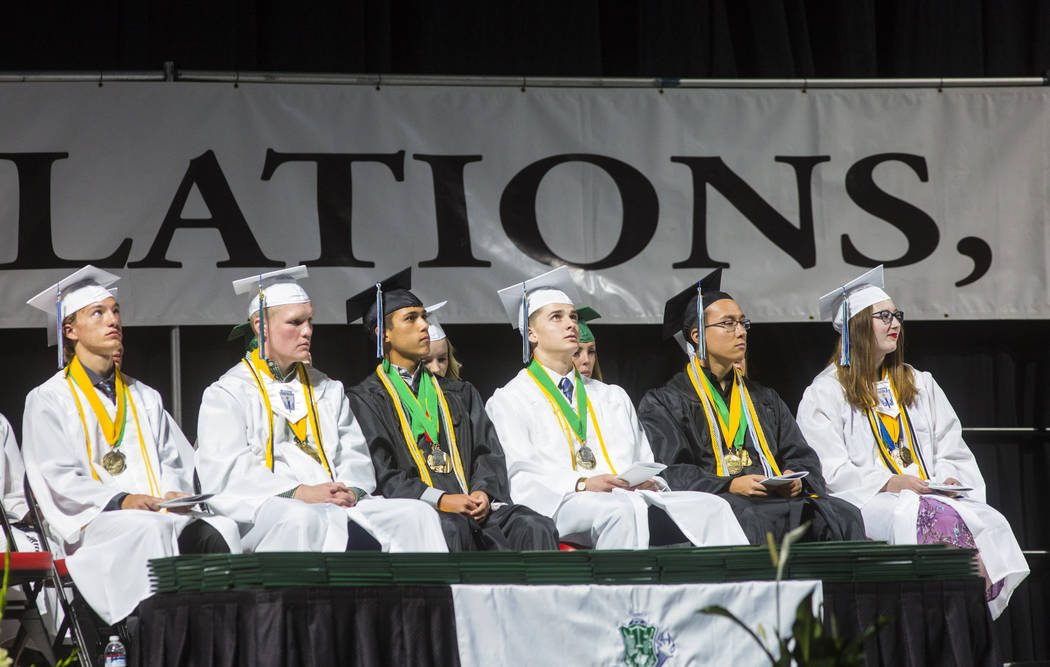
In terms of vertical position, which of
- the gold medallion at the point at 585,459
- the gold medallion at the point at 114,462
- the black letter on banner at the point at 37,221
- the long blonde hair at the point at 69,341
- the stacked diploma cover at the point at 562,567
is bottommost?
the stacked diploma cover at the point at 562,567

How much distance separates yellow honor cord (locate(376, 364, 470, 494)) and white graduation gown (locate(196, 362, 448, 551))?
0.52ft

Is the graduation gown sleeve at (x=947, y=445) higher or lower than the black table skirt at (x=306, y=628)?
higher

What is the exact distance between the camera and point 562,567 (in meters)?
3.24

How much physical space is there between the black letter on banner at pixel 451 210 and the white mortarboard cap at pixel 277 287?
803mm

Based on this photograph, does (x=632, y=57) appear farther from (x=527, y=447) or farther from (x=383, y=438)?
(x=383, y=438)

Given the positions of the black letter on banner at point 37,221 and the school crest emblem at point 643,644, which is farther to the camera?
the black letter on banner at point 37,221

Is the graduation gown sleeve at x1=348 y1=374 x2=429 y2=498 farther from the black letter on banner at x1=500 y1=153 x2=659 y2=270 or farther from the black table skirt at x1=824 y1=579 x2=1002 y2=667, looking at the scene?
the black table skirt at x1=824 y1=579 x2=1002 y2=667

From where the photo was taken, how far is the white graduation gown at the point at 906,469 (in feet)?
15.4

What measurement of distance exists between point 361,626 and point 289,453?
151 centimetres

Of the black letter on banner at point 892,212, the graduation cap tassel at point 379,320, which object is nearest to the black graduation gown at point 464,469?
the graduation cap tassel at point 379,320

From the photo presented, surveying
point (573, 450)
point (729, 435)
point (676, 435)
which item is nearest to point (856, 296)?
point (729, 435)

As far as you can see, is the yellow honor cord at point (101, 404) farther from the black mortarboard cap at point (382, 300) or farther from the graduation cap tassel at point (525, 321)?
the graduation cap tassel at point (525, 321)

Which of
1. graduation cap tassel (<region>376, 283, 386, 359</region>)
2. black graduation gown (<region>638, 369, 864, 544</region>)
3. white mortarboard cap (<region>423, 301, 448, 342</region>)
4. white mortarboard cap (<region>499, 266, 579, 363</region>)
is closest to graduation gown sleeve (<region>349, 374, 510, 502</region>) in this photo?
graduation cap tassel (<region>376, 283, 386, 359</region>)

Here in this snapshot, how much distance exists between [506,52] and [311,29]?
873 millimetres
